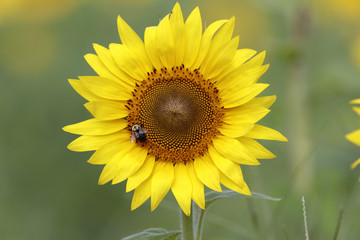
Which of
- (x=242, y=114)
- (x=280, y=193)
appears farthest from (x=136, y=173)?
(x=280, y=193)

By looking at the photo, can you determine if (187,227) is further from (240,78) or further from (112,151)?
(240,78)

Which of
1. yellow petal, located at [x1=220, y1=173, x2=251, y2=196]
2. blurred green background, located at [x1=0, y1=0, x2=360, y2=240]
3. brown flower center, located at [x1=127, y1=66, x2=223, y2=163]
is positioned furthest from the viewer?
blurred green background, located at [x1=0, y1=0, x2=360, y2=240]

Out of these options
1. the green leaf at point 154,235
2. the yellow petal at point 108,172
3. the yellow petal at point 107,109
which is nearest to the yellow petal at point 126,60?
the yellow petal at point 107,109

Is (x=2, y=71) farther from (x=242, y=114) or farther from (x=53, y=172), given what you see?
(x=242, y=114)

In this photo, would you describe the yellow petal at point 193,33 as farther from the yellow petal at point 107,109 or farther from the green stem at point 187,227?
the green stem at point 187,227

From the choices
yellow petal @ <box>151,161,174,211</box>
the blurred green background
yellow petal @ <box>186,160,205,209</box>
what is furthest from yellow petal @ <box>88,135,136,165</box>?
the blurred green background

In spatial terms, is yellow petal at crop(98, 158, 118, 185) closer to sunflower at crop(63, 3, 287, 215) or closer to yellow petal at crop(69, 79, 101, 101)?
sunflower at crop(63, 3, 287, 215)

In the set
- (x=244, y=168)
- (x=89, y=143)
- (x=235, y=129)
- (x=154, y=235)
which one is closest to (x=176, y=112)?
(x=235, y=129)
